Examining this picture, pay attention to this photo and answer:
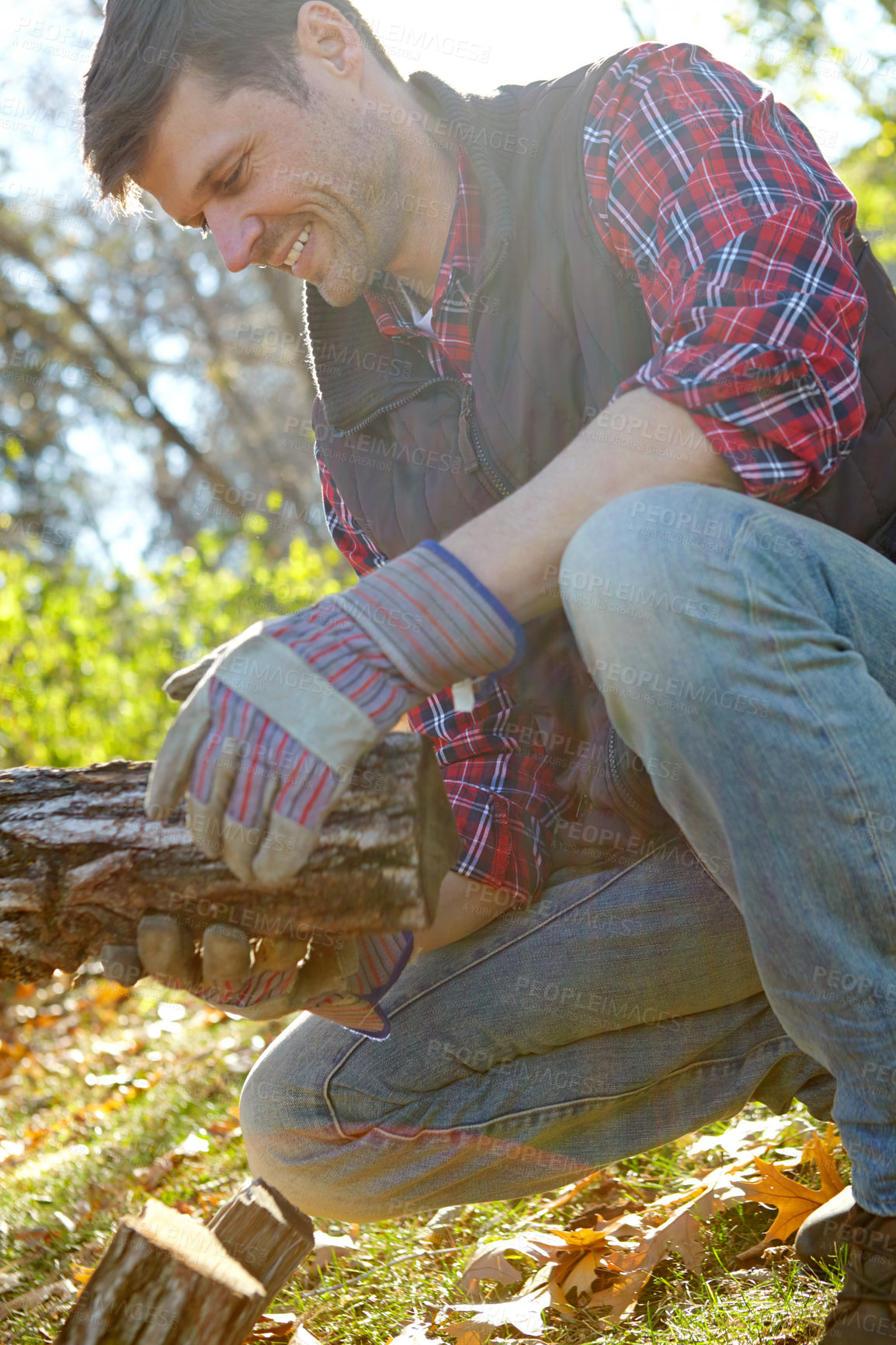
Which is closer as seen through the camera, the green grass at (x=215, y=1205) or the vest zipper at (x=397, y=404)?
the green grass at (x=215, y=1205)

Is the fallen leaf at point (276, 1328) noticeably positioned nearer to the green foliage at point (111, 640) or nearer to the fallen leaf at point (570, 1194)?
the fallen leaf at point (570, 1194)

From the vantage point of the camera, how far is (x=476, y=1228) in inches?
88.3

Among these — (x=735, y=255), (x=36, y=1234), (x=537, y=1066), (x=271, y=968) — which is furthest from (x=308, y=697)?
(x=36, y=1234)

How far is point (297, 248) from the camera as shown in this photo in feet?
6.56

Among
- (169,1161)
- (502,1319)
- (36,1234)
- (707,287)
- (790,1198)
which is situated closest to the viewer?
(707,287)

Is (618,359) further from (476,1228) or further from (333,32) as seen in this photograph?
(476,1228)

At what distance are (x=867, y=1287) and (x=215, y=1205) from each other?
170 cm

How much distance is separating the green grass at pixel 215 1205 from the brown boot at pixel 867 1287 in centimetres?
18

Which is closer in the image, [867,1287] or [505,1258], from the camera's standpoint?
[867,1287]

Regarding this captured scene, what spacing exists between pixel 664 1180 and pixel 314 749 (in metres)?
1.56

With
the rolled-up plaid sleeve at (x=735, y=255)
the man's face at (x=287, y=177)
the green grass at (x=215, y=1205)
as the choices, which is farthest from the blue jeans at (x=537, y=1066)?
the man's face at (x=287, y=177)

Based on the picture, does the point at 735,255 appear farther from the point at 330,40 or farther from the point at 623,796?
the point at 330,40

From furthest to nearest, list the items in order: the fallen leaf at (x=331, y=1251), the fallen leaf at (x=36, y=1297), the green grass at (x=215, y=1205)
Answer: the fallen leaf at (x=36, y=1297)
the fallen leaf at (x=331, y=1251)
the green grass at (x=215, y=1205)

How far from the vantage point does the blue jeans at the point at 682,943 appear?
1.21 m
